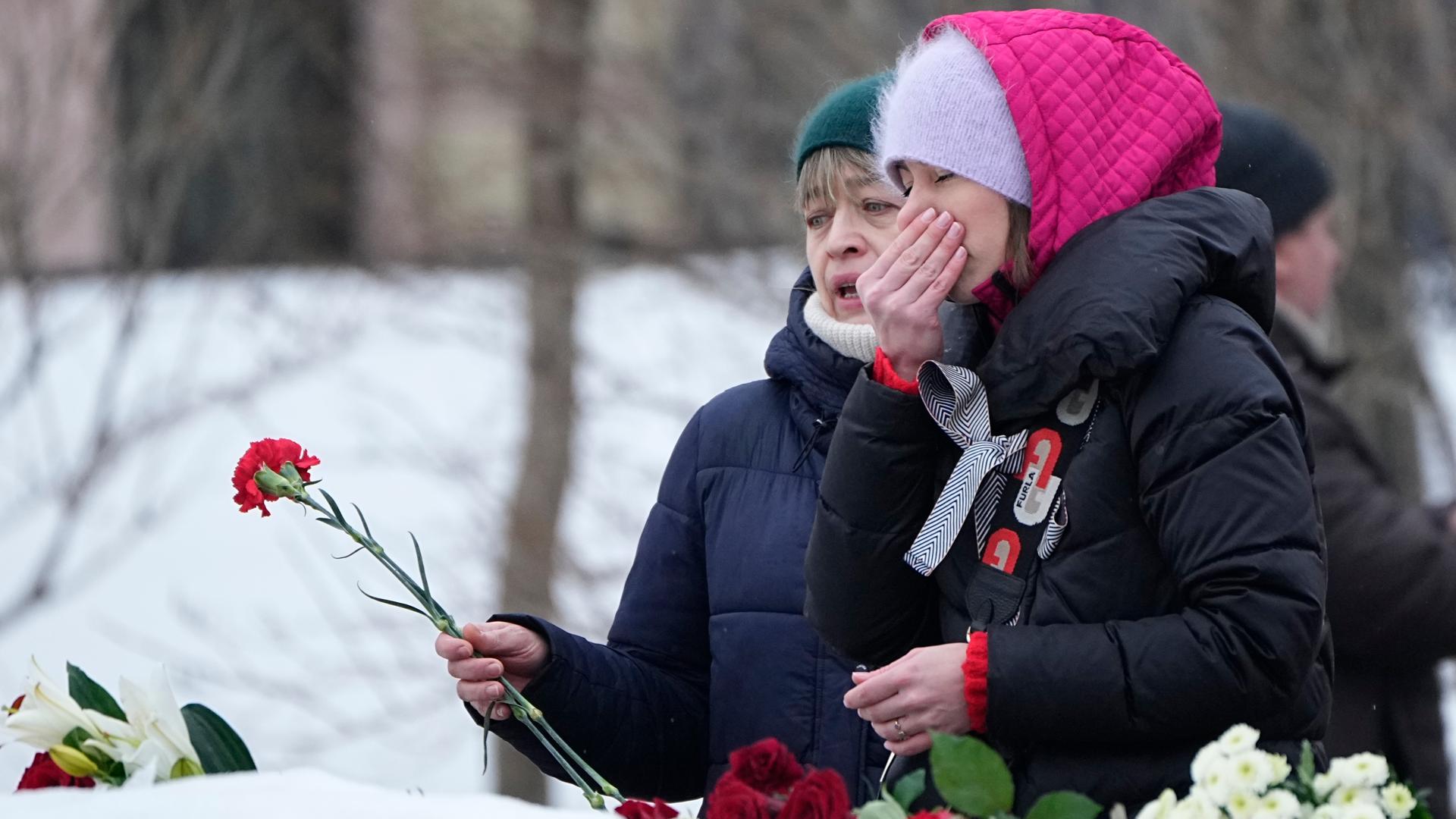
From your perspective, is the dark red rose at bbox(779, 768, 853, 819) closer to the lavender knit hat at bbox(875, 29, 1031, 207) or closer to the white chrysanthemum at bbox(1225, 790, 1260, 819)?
the white chrysanthemum at bbox(1225, 790, 1260, 819)

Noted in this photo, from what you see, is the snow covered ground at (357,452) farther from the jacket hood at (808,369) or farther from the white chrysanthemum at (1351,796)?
the white chrysanthemum at (1351,796)

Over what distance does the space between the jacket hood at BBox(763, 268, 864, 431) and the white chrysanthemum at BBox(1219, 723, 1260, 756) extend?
94cm

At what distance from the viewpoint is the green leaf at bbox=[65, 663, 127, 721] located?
5.82 ft

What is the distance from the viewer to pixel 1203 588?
153 cm

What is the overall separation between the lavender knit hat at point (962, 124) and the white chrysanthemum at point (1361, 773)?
0.65m

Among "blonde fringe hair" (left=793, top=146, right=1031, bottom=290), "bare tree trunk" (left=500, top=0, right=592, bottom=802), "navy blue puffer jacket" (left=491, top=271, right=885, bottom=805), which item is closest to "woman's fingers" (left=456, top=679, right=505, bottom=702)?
"navy blue puffer jacket" (left=491, top=271, right=885, bottom=805)

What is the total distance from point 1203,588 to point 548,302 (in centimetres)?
435

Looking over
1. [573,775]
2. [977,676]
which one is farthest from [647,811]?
[977,676]

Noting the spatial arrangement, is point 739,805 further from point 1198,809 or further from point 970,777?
point 1198,809

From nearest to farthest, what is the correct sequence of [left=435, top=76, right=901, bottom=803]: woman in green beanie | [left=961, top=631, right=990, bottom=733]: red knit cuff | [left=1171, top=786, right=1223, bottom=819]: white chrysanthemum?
[left=1171, top=786, right=1223, bottom=819]: white chrysanthemum → [left=961, top=631, right=990, bottom=733]: red knit cuff → [left=435, top=76, right=901, bottom=803]: woman in green beanie

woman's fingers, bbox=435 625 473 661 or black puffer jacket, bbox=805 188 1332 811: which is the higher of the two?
black puffer jacket, bbox=805 188 1332 811

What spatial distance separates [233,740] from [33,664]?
228mm

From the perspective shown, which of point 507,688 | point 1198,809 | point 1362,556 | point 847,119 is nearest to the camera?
point 1198,809

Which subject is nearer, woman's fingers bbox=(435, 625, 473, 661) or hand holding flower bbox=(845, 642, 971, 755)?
hand holding flower bbox=(845, 642, 971, 755)
